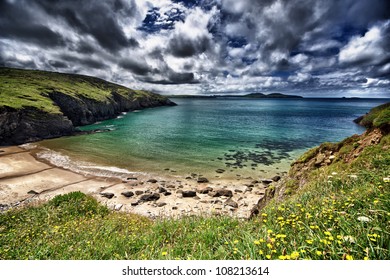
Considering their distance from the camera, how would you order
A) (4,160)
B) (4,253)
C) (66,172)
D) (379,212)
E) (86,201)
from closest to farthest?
1. (379,212)
2. (4,253)
3. (86,201)
4. (66,172)
5. (4,160)

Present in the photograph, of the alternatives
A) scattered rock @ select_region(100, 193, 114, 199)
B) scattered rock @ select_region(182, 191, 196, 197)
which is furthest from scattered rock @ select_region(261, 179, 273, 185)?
scattered rock @ select_region(100, 193, 114, 199)

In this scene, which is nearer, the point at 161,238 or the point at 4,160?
the point at 161,238

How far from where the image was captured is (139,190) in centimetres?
2100

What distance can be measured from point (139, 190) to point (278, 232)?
19245mm

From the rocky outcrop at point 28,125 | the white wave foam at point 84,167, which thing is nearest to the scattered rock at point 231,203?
the white wave foam at point 84,167

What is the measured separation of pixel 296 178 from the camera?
9.27m

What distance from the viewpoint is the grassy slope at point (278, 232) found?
3129 millimetres

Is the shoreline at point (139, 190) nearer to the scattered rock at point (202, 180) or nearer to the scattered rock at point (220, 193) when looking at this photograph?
the scattered rock at point (220, 193)

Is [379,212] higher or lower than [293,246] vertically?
higher

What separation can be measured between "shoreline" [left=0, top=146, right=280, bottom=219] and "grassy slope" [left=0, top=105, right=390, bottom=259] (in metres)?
8.76

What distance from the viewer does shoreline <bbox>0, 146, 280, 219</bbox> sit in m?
17.2
